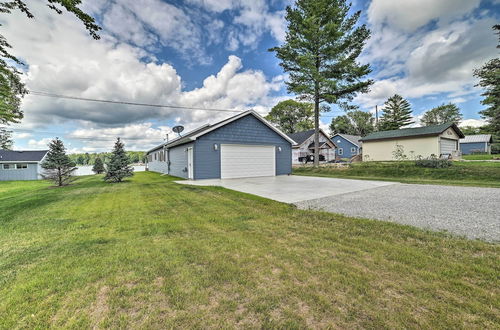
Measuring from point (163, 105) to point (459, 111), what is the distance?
195 feet

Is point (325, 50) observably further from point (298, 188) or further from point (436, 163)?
point (298, 188)

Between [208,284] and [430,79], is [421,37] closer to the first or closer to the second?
[430,79]

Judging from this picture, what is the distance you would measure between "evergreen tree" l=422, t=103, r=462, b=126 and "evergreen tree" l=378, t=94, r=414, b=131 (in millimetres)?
14978

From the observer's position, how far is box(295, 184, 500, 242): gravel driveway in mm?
3582

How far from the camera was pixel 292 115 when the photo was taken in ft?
128

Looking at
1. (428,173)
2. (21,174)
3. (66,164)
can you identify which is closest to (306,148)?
(428,173)

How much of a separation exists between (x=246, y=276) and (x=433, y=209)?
5.16 metres

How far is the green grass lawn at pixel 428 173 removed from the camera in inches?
375

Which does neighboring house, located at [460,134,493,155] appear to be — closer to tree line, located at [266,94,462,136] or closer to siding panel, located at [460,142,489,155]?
siding panel, located at [460,142,489,155]

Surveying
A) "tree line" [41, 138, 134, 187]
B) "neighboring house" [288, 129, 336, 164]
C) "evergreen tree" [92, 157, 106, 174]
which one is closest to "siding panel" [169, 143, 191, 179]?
"tree line" [41, 138, 134, 187]

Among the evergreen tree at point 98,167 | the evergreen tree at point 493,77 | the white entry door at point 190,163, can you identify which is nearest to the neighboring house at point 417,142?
the evergreen tree at point 493,77

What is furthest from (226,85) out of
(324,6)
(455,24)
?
(455,24)

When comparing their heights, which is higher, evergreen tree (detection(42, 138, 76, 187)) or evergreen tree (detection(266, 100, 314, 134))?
evergreen tree (detection(266, 100, 314, 134))

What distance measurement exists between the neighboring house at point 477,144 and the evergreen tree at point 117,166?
42748 mm
